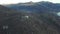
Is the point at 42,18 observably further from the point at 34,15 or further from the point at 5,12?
the point at 5,12

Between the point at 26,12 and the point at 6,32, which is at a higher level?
the point at 26,12

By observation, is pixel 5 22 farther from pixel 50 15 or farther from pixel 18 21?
pixel 50 15

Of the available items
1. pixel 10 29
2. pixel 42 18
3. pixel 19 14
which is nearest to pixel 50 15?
pixel 42 18

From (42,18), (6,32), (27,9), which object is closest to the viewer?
(6,32)

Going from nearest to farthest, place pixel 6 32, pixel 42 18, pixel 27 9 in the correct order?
1. pixel 6 32
2. pixel 42 18
3. pixel 27 9

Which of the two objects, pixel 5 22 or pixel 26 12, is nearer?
pixel 5 22

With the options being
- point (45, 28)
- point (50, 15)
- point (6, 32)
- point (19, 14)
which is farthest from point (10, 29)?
point (50, 15)
